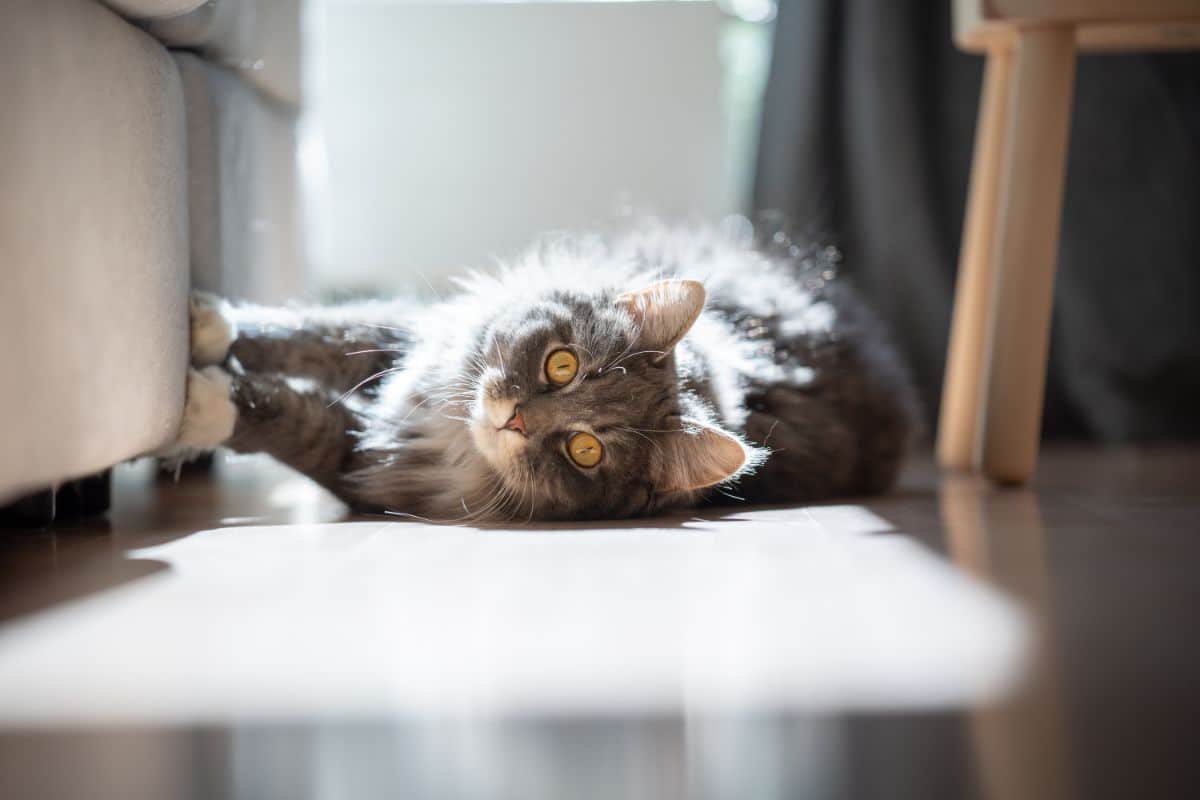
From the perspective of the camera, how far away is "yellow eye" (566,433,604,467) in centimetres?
152

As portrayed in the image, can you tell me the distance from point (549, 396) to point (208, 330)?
487mm

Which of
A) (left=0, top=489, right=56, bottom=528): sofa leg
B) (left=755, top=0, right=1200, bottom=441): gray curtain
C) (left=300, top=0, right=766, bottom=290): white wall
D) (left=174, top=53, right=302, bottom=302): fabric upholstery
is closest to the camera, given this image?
(left=0, top=489, right=56, bottom=528): sofa leg

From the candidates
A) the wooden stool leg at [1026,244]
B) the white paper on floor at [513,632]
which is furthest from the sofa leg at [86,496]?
the wooden stool leg at [1026,244]

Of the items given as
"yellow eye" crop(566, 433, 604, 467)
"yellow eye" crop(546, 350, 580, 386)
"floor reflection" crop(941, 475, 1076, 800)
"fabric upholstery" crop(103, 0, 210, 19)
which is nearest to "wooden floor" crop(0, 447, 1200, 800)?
"floor reflection" crop(941, 475, 1076, 800)

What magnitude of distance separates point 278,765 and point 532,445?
873mm

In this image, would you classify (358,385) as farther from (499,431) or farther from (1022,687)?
(1022,687)

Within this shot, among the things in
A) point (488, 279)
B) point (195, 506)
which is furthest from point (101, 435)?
point (488, 279)

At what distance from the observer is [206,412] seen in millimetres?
1490

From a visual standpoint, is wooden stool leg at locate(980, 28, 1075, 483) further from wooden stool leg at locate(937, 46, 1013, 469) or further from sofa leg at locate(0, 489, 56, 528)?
sofa leg at locate(0, 489, 56, 528)

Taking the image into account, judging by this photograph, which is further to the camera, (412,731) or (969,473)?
(969,473)

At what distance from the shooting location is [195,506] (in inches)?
67.0

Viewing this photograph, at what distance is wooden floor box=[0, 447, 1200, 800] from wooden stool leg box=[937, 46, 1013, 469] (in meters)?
0.91

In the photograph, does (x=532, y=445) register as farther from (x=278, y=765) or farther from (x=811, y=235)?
(x=811, y=235)

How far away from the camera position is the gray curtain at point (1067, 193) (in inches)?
111
